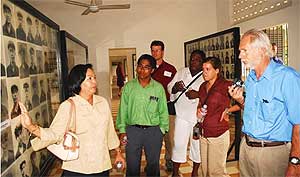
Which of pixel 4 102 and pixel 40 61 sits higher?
pixel 40 61

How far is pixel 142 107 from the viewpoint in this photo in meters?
2.66

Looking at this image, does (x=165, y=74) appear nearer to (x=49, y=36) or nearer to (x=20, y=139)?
(x=49, y=36)

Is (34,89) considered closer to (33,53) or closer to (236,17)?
(33,53)

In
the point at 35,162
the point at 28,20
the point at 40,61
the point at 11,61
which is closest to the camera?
the point at 11,61

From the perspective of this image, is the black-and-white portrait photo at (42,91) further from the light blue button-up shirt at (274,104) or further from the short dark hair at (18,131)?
the light blue button-up shirt at (274,104)

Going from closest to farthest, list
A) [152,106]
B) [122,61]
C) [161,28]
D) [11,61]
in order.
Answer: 1. [11,61]
2. [152,106]
3. [161,28]
4. [122,61]

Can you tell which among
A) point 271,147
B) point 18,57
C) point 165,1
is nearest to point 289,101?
point 271,147

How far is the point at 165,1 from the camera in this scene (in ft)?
26.3

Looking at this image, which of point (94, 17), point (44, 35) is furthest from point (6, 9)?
point (94, 17)

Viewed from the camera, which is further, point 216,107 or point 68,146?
point 216,107

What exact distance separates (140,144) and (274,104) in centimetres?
138

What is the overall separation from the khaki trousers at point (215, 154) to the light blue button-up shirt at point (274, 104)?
733 mm

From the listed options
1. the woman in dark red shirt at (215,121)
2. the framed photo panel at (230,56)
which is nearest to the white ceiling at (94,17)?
the framed photo panel at (230,56)

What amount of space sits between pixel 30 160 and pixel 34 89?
2.35ft
